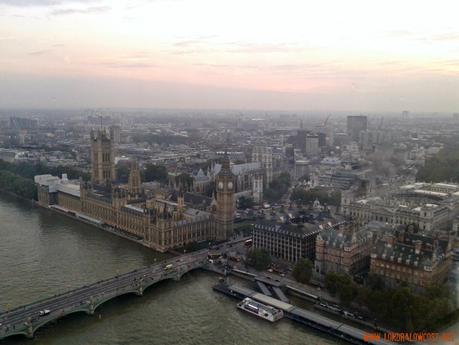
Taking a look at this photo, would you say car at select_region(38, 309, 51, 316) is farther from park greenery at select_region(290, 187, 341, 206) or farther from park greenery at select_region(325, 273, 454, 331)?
park greenery at select_region(290, 187, 341, 206)

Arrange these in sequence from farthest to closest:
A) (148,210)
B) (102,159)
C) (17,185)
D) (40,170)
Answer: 1. (40,170)
2. (17,185)
3. (102,159)
4. (148,210)

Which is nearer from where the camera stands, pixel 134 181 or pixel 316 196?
pixel 134 181

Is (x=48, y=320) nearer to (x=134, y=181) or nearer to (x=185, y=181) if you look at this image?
(x=134, y=181)

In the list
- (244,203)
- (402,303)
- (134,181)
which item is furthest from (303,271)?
(134,181)

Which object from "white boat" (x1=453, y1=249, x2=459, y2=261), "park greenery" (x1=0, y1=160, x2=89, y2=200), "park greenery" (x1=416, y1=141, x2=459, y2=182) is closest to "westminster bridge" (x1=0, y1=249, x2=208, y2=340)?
"white boat" (x1=453, y1=249, x2=459, y2=261)

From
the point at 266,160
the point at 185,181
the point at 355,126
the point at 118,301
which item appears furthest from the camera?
the point at 355,126

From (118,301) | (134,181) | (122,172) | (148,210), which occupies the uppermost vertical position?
(134,181)
